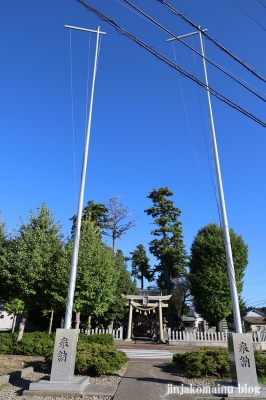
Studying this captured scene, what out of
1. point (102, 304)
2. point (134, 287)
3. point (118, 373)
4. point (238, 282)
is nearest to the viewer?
point (118, 373)

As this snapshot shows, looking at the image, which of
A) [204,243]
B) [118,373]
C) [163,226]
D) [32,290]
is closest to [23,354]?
[32,290]

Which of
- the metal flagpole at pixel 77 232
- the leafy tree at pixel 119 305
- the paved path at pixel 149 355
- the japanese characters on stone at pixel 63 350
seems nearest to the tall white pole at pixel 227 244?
the metal flagpole at pixel 77 232

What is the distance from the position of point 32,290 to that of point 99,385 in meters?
9.28

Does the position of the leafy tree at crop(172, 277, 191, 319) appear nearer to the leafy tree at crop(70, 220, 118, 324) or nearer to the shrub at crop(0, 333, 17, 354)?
the leafy tree at crop(70, 220, 118, 324)

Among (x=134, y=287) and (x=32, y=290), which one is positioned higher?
(x=134, y=287)

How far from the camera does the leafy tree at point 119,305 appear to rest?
23.3 m

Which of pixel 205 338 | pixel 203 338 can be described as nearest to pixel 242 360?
pixel 205 338

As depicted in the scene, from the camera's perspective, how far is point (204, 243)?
25.1m

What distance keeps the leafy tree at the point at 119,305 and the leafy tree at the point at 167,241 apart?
4.22 metres

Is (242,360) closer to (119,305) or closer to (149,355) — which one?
(149,355)

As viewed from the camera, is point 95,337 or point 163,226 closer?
point 95,337

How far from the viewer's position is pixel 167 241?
96.4ft

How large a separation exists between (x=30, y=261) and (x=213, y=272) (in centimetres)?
1518

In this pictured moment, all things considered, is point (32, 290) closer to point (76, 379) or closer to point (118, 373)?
point (118, 373)
